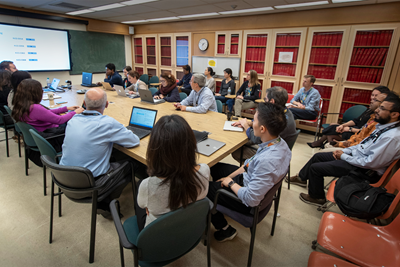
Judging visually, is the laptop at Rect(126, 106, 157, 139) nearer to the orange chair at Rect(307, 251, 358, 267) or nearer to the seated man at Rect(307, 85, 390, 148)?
the orange chair at Rect(307, 251, 358, 267)

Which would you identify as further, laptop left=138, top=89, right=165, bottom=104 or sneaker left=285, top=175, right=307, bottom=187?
laptop left=138, top=89, right=165, bottom=104

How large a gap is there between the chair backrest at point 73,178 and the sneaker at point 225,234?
3.69 ft

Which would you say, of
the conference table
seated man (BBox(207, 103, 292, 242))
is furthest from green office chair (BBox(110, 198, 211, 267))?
the conference table

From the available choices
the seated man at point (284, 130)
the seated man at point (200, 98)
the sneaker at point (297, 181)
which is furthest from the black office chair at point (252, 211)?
the seated man at point (200, 98)

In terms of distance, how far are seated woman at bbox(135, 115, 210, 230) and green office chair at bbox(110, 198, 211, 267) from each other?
0.23 ft

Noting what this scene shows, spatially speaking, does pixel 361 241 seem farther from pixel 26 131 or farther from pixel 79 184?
pixel 26 131

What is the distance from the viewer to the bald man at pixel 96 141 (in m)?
1.62

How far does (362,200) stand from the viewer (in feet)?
5.24

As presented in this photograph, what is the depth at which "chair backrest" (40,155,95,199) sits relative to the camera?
140 cm

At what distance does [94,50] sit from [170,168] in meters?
7.74

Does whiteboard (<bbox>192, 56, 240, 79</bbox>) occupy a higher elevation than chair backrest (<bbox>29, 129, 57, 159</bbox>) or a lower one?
higher

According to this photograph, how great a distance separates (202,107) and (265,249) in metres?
1.86

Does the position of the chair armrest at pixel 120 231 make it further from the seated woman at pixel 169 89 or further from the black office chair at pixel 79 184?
the seated woman at pixel 169 89

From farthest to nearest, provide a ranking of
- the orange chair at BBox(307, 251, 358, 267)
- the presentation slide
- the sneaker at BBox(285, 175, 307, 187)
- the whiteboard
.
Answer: the whiteboard, the presentation slide, the sneaker at BBox(285, 175, 307, 187), the orange chair at BBox(307, 251, 358, 267)
